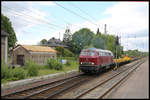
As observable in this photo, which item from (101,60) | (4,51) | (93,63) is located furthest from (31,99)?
(4,51)

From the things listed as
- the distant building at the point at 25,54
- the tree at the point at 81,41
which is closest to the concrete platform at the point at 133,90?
the distant building at the point at 25,54

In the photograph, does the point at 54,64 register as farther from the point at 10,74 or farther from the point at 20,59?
the point at 10,74

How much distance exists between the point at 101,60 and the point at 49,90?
928 centimetres

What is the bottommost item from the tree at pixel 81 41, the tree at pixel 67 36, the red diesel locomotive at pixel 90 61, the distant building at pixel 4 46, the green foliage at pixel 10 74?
the green foliage at pixel 10 74

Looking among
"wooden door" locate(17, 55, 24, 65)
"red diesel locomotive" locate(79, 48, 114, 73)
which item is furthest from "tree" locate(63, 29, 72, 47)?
"red diesel locomotive" locate(79, 48, 114, 73)

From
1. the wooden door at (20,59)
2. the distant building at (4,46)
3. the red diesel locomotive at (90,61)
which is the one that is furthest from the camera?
the wooden door at (20,59)

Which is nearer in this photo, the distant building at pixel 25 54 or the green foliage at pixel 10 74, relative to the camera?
the green foliage at pixel 10 74

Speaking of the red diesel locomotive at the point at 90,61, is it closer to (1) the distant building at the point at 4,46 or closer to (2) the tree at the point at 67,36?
(1) the distant building at the point at 4,46

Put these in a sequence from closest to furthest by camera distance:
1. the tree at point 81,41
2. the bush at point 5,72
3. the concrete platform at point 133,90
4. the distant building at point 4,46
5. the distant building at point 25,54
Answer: the concrete platform at point 133,90, the bush at point 5,72, the distant building at point 4,46, the distant building at point 25,54, the tree at point 81,41

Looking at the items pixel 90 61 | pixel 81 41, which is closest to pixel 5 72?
pixel 90 61

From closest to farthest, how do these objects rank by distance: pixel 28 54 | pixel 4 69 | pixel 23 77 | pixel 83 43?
1. pixel 4 69
2. pixel 23 77
3. pixel 28 54
4. pixel 83 43

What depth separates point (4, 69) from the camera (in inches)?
541

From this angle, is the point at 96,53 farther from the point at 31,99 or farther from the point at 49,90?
the point at 31,99

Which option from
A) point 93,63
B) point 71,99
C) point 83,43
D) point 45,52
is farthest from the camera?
point 83,43
